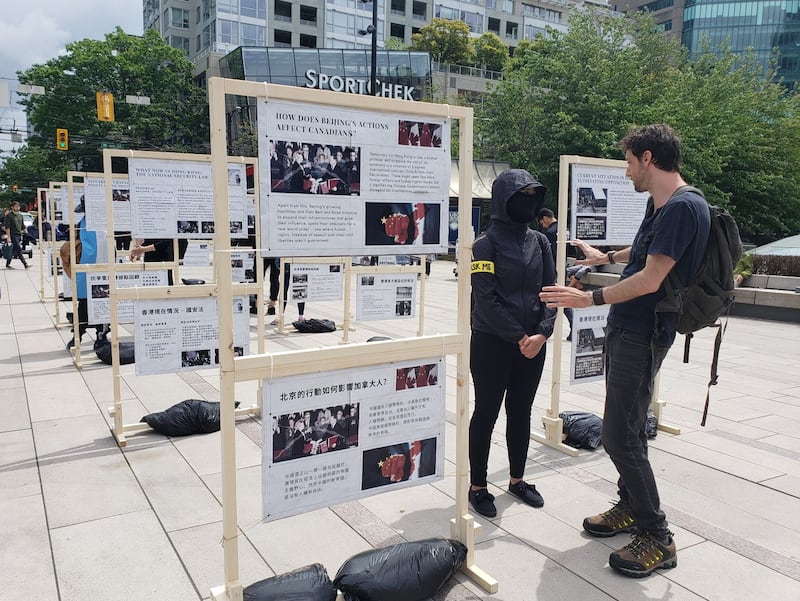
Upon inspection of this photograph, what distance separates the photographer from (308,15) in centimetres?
6144

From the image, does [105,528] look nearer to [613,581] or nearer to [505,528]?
[505,528]

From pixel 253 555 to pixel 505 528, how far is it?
1.36 metres

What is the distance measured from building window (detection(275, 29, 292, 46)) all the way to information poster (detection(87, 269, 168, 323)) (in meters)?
57.3

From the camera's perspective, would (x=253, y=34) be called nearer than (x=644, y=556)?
No

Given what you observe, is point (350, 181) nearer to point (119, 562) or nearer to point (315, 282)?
point (119, 562)

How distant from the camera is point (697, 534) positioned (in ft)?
11.4

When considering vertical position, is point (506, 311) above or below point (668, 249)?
below

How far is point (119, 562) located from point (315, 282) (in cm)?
576

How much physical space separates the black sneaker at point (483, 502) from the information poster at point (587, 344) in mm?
1505

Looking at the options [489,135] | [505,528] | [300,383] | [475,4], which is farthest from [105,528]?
[475,4]

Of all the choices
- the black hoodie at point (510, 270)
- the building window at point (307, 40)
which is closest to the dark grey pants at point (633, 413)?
the black hoodie at point (510, 270)

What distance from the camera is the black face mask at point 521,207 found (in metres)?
3.46

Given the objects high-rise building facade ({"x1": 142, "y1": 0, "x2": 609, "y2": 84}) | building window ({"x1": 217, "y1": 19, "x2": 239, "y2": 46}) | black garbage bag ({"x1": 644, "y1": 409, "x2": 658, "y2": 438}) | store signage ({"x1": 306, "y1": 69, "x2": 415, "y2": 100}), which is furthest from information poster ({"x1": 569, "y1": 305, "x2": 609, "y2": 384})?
building window ({"x1": 217, "y1": 19, "x2": 239, "y2": 46})

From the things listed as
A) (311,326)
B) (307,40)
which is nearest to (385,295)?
(311,326)
